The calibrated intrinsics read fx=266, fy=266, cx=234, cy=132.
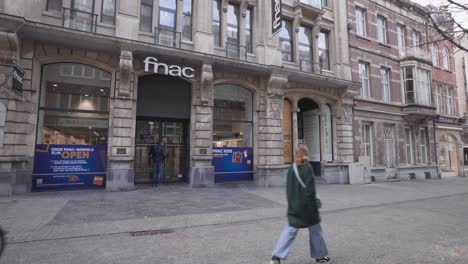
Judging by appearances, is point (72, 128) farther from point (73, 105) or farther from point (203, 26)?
point (203, 26)

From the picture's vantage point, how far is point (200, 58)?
12.1 meters

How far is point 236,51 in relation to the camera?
1429 cm

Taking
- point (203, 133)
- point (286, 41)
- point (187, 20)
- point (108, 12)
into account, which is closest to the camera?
point (108, 12)

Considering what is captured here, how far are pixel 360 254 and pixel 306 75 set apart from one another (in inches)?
461

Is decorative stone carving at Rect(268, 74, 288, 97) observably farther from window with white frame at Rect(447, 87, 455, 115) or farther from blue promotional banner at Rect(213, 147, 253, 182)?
window with white frame at Rect(447, 87, 455, 115)

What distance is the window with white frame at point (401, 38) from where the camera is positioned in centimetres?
2127

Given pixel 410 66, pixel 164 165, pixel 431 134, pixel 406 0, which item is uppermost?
pixel 406 0

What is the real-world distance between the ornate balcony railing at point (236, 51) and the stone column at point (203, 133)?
215cm

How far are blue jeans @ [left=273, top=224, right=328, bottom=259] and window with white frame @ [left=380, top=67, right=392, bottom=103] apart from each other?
62.6 ft

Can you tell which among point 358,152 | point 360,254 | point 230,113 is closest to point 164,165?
point 230,113

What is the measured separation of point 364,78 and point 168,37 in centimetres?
1395

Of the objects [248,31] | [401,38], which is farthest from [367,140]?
[248,31]

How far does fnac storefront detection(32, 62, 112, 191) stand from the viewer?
34.1 feet

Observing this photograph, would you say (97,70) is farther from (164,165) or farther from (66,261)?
(66,261)
